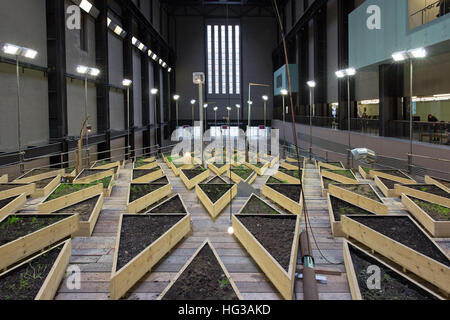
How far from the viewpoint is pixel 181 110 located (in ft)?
129

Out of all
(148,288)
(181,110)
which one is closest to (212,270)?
(148,288)

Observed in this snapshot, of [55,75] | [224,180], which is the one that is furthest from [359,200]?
[55,75]

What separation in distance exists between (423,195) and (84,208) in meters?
6.93

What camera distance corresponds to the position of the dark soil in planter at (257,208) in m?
7.08

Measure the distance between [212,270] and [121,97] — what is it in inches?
763

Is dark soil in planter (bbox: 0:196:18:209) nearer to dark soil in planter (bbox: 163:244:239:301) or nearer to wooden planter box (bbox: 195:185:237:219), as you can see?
wooden planter box (bbox: 195:185:237:219)

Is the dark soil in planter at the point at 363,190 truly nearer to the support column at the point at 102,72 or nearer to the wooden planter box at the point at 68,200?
the wooden planter box at the point at 68,200

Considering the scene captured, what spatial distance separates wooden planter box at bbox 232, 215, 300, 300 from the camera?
163 inches

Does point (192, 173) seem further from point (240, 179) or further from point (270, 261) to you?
point (270, 261)

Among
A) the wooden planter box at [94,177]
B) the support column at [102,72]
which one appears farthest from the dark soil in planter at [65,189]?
the support column at [102,72]

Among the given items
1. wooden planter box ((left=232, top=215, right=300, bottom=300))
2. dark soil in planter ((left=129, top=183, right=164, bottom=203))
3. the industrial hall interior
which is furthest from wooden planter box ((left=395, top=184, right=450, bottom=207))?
dark soil in planter ((left=129, top=183, right=164, bottom=203))
